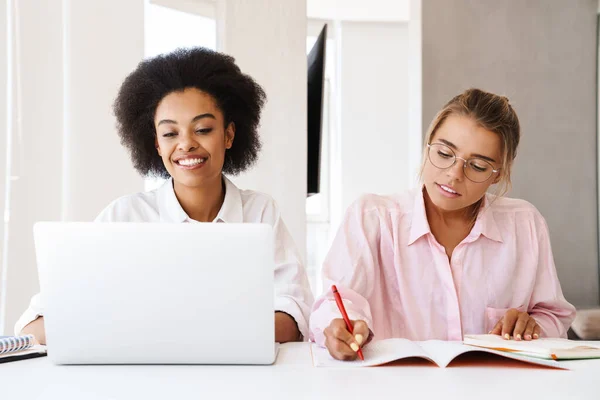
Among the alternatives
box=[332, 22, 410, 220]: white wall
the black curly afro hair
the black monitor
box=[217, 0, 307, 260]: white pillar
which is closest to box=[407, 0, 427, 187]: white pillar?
the black monitor

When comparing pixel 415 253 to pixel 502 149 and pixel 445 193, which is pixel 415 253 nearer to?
pixel 445 193

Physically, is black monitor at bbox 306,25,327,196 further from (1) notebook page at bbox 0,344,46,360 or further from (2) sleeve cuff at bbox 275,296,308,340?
(1) notebook page at bbox 0,344,46,360

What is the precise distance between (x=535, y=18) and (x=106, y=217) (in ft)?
9.54

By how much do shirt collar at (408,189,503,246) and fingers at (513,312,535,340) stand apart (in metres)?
0.36

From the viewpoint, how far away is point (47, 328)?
4.17ft

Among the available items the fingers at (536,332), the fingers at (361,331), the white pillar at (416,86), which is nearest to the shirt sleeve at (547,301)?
the fingers at (536,332)

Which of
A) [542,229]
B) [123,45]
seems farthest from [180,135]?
[123,45]

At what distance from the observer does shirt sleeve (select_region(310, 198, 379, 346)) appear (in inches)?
71.8

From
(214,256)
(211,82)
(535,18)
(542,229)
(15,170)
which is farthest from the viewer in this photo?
(535,18)

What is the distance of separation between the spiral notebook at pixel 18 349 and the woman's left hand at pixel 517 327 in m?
1.05

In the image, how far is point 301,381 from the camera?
3.90 ft

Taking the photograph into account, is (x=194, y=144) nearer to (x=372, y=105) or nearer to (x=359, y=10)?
(x=359, y=10)

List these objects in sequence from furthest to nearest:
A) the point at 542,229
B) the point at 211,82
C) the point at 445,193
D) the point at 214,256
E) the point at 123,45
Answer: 1. the point at 123,45
2. the point at 211,82
3. the point at 542,229
4. the point at 445,193
5. the point at 214,256

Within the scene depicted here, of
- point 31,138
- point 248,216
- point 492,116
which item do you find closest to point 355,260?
point 248,216
